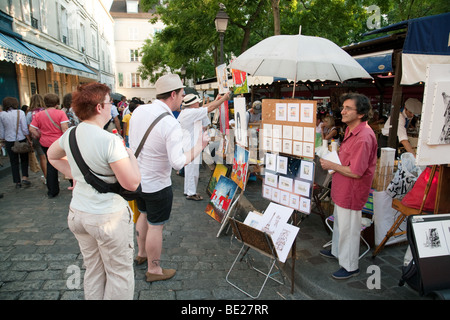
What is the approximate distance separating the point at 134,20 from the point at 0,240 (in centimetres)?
4487

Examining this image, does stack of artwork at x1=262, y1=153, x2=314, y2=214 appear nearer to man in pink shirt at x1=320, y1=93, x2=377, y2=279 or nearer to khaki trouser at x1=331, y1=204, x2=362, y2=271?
man in pink shirt at x1=320, y1=93, x2=377, y2=279

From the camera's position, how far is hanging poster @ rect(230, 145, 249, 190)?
12.7ft

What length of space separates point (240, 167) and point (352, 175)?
153 cm

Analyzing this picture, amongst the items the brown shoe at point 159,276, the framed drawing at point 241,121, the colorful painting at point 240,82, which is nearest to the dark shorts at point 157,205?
the brown shoe at point 159,276

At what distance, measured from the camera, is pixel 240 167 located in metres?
4.04

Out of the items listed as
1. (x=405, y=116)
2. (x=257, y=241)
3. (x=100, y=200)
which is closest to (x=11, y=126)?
(x=100, y=200)

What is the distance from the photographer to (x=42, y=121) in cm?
545

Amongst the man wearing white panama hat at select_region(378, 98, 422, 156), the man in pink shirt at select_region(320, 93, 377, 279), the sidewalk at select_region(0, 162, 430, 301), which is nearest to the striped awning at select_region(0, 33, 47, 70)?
the sidewalk at select_region(0, 162, 430, 301)

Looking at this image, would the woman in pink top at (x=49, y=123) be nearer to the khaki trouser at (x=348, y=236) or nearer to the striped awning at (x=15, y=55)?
the striped awning at (x=15, y=55)

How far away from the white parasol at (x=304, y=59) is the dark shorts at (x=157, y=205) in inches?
66.2

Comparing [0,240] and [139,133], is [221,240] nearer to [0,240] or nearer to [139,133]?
[139,133]

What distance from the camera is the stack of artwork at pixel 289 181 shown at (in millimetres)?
2975

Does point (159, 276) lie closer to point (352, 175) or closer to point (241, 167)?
point (241, 167)
